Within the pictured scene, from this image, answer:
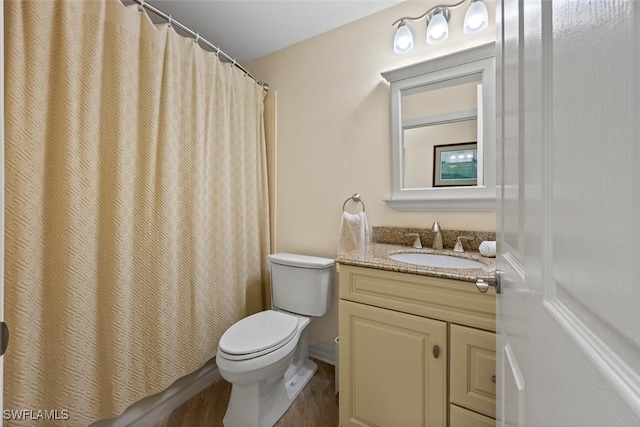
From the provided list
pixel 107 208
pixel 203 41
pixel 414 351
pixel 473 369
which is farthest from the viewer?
pixel 203 41

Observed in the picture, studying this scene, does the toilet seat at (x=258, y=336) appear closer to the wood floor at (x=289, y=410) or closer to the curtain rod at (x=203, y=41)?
the wood floor at (x=289, y=410)

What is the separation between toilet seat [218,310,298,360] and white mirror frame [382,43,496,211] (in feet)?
3.06

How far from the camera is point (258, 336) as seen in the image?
1303mm

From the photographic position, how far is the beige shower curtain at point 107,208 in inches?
36.2

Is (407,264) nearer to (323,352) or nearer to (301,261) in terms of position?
(301,261)

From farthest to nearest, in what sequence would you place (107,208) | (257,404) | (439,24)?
(439,24) → (257,404) → (107,208)

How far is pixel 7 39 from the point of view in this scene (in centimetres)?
88

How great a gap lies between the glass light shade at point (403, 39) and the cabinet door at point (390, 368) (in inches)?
56.2

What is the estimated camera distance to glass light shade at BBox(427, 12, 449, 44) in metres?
1.37

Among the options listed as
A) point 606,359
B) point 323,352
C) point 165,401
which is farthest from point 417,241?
point 165,401

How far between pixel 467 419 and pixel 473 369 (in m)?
0.19

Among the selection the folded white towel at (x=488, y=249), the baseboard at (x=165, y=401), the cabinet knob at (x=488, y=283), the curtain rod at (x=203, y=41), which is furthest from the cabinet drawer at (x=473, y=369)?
the curtain rod at (x=203, y=41)

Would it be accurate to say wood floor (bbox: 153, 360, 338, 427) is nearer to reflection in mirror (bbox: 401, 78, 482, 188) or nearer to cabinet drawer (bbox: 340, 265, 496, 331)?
cabinet drawer (bbox: 340, 265, 496, 331)

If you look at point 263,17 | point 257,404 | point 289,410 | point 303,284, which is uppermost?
point 263,17
